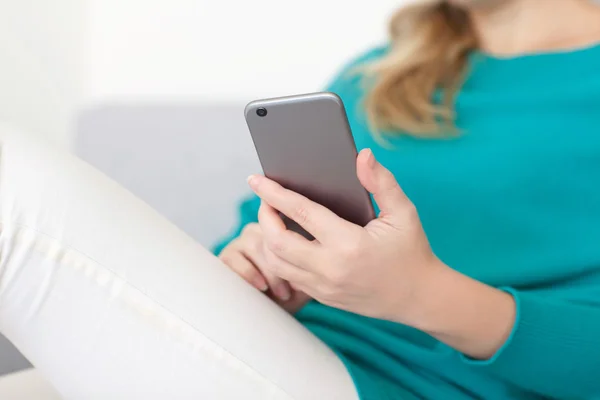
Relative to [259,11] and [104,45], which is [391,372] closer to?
[259,11]

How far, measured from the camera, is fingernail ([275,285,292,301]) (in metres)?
0.57

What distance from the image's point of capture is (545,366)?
1.64 feet

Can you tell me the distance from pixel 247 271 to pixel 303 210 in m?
0.17

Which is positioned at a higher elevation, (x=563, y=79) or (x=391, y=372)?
(x=563, y=79)

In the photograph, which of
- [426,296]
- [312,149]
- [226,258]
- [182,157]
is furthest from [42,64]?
[426,296]

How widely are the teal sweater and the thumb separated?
0.16m

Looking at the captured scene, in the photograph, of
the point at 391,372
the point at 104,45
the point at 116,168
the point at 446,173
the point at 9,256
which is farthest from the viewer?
the point at 104,45

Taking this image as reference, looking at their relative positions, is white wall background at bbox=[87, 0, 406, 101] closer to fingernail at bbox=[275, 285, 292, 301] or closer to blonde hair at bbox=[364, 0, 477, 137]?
blonde hair at bbox=[364, 0, 477, 137]

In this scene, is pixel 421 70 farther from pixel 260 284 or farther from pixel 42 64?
pixel 42 64

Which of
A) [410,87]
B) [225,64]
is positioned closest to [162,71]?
[225,64]

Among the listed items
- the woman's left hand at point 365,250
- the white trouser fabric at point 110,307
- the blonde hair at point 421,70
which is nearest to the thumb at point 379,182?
the woman's left hand at point 365,250

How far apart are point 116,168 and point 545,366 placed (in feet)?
2.72

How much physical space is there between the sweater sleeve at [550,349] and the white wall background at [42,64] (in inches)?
39.0

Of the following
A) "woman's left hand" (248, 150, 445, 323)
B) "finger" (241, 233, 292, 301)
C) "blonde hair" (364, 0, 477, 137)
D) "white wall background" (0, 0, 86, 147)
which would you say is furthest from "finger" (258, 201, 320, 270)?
"white wall background" (0, 0, 86, 147)
